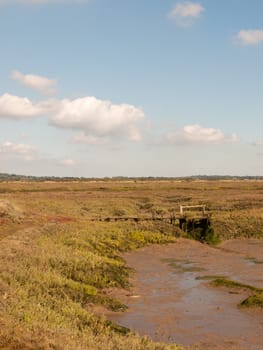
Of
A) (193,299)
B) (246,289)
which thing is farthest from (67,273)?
(246,289)

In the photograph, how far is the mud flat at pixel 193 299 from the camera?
16.5 metres

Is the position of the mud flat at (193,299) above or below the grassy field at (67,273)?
below

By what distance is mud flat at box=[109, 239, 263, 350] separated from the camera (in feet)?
54.0

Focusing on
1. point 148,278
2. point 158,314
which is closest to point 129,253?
point 148,278

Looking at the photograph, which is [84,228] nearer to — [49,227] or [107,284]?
[49,227]

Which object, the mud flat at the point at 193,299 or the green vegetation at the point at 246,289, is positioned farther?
the green vegetation at the point at 246,289

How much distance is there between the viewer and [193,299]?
2203 centimetres

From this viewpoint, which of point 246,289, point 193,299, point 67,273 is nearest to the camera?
point 193,299

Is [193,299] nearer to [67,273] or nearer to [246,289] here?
[246,289]

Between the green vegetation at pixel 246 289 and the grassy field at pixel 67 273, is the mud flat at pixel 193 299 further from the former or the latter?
the grassy field at pixel 67 273

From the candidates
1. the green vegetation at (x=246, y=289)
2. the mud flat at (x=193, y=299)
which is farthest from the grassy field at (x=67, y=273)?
the green vegetation at (x=246, y=289)

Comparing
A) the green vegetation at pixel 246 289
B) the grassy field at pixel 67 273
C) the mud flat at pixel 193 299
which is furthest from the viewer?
the green vegetation at pixel 246 289

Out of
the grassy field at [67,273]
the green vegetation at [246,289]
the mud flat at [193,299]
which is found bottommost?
the mud flat at [193,299]

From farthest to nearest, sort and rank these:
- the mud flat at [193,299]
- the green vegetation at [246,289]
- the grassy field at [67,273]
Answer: the green vegetation at [246,289], the mud flat at [193,299], the grassy field at [67,273]
